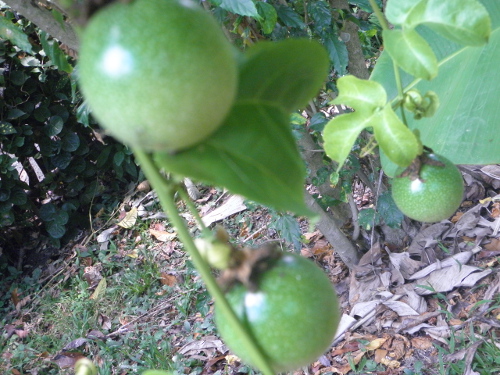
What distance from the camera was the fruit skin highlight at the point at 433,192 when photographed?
40.4 inches

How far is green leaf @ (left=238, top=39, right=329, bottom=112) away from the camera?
540 millimetres

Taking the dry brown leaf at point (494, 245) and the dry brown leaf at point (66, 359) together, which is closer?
the dry brown leaf at point (494, 245)

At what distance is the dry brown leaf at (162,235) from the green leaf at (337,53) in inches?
73.0

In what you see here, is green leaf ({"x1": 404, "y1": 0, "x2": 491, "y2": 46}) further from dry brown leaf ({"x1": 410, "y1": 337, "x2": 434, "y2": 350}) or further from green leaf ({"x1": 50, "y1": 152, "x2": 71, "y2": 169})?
green leaf ({"x1": 50, "y1": 152, "x2": 71, "y2": 169})

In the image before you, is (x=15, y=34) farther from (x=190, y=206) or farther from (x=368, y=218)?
(x=368, y=218)

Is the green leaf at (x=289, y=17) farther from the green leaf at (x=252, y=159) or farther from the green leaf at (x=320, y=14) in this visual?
the green leaf at (x=252, y=159)

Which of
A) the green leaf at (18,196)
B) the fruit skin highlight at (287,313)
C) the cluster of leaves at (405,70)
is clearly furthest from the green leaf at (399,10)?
the green leaf at (18,196)

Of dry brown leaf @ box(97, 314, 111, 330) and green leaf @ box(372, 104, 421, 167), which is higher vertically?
green leaf @ box(372, 104, 421, 167)

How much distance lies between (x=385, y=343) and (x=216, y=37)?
6.59ft

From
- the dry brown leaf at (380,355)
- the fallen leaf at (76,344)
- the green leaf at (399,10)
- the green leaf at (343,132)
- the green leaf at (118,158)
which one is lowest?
the dry brown leaf at (380,355)

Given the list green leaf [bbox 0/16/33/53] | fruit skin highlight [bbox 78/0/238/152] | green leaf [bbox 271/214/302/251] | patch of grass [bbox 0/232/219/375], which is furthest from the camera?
patch of grass [bbox 0/232/219/375]

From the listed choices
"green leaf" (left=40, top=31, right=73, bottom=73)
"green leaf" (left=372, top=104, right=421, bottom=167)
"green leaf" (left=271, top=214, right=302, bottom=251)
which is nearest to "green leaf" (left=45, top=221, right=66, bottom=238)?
"green leaf" (left=271, top=214, right=302, bottom=251)

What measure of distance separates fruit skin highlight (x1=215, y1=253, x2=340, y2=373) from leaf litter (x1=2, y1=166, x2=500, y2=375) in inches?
62.3

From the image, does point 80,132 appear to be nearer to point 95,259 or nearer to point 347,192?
point 95,259
